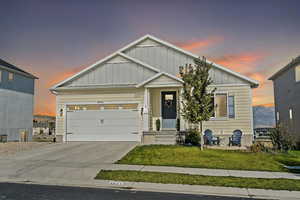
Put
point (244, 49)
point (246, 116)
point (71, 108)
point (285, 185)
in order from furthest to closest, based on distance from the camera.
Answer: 1. point (244, 49)
2. point (71, 108)
3. point (246, 116)
4. point (285, 185)

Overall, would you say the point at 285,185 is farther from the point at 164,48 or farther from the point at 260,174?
the point at 164,48

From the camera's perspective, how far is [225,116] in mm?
17234

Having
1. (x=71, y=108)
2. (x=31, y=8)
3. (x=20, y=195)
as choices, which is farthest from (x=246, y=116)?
(x=31, y=8)

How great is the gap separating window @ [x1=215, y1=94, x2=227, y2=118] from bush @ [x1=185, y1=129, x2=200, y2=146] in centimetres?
242

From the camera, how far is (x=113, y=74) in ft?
60.8

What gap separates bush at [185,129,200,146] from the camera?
51.9 feet

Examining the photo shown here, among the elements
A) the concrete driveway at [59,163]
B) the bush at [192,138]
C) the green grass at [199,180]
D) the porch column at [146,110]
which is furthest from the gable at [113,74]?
the green grass at [199,180]

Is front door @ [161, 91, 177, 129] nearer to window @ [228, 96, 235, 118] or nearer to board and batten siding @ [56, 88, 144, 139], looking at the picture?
board and batten siding @ [56, 88, 144, 139]

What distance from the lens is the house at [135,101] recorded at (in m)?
17.0

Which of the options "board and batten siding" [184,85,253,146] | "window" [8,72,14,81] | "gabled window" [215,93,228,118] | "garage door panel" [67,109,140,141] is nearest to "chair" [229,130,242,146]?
"board and batten siding" [184,85,253,146]

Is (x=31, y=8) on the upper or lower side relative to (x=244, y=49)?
upper

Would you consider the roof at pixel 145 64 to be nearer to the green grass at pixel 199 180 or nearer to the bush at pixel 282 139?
the bush at pixel 282 139

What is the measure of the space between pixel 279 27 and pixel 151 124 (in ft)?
36.7

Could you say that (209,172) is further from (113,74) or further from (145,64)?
(113,74)
